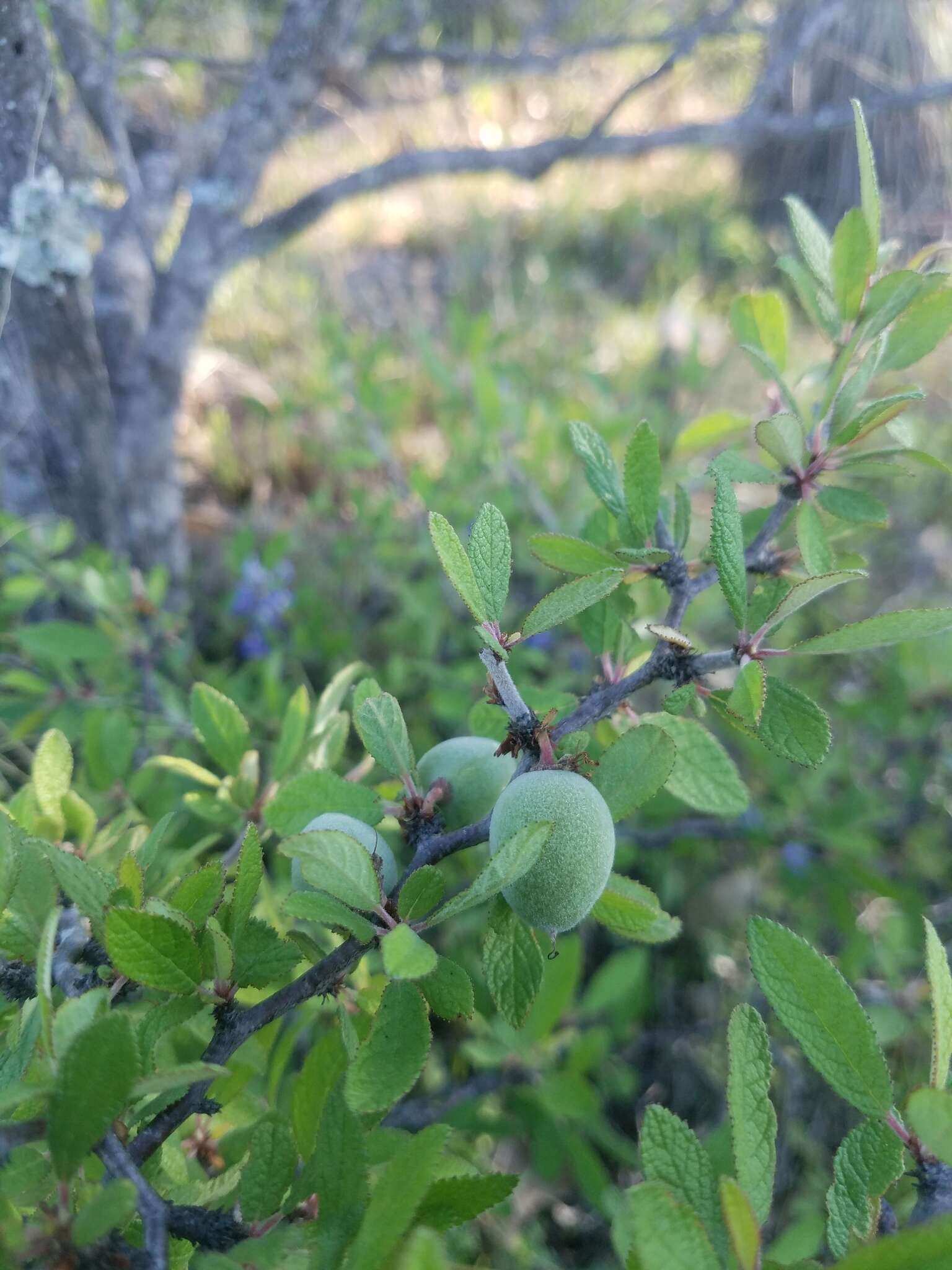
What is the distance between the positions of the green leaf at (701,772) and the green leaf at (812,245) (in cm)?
37

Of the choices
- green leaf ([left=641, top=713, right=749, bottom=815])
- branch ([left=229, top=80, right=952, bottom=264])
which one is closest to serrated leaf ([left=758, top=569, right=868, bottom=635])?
green leaf ([left=641, top=713, right=749, bottom=815])

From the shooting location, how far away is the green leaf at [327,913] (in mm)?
463

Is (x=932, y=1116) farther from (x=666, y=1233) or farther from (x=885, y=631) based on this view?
(x=885, y=631)

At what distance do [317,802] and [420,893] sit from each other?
122 mm

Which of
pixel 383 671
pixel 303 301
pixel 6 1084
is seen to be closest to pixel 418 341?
pixel 383 671

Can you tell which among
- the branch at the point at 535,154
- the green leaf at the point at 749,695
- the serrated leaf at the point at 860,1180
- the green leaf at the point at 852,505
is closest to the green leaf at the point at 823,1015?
the serrated leaf at the point at 860,1180

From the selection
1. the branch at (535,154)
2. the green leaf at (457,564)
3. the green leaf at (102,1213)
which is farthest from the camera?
the branch at (535,154)

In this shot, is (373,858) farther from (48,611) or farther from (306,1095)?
(48,611)

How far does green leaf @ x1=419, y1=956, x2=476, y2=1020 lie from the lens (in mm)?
484

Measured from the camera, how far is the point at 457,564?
18.2 inches

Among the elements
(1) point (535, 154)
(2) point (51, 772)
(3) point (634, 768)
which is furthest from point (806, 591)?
(1) point (535, 154)

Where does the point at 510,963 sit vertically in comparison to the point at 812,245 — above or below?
below

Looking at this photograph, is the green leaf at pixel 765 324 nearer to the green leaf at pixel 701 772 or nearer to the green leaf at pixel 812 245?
the green leaf at pixel 812 245

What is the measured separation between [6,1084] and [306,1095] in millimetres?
184
